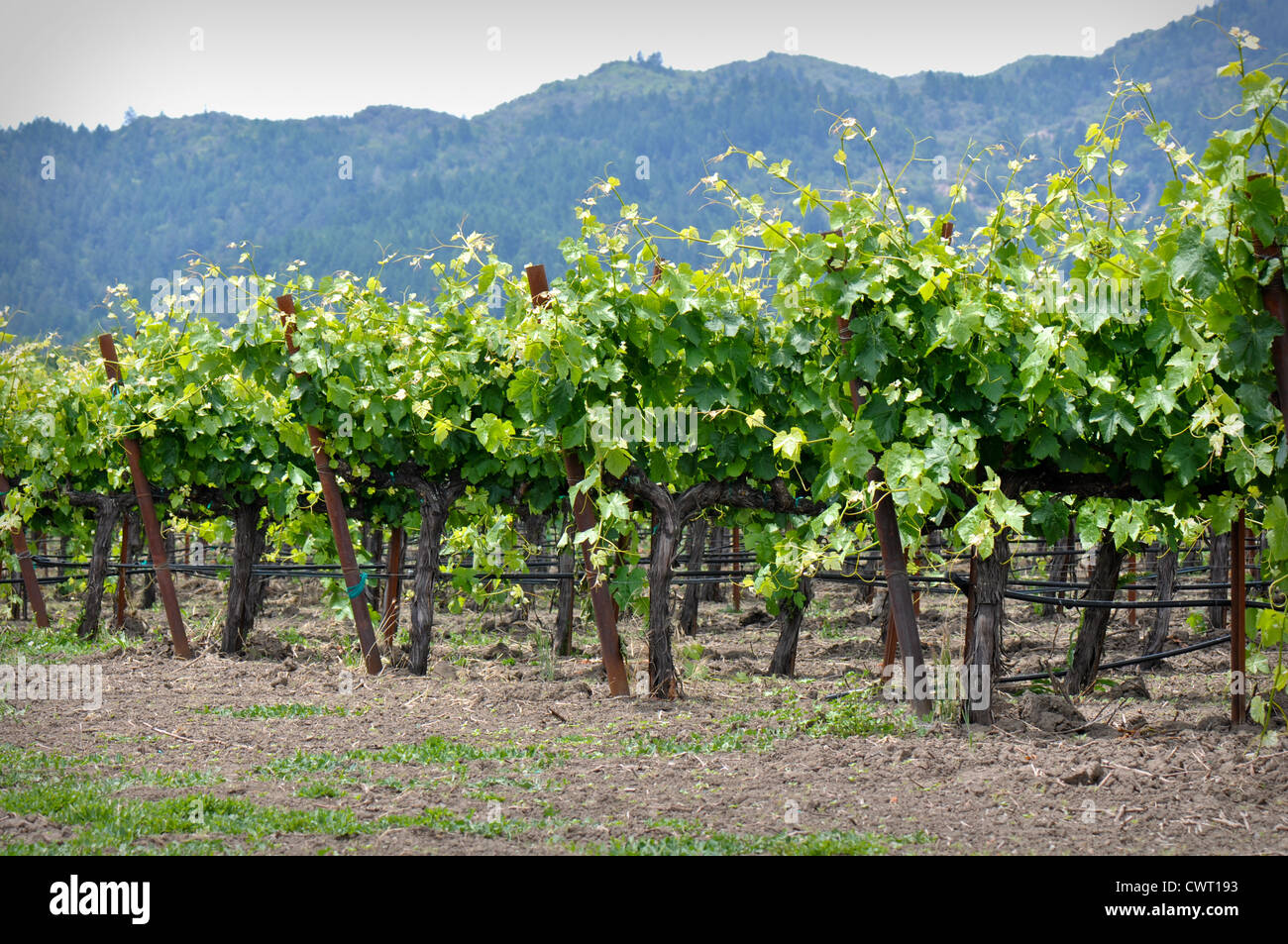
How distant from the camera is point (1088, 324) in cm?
485

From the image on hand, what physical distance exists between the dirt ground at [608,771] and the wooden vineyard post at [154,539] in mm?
782

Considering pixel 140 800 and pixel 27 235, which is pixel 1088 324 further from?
pixel 27 235

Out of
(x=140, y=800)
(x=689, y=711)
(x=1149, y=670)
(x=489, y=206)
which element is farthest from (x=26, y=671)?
(x=489, y=206)

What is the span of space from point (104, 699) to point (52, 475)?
4.67 metres

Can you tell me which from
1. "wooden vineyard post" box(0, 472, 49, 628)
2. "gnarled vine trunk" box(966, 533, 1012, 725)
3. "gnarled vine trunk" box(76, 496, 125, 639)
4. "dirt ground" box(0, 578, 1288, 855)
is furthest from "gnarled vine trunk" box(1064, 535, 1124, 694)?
"wooden vineyard post" box(0, 472, 49, 628)

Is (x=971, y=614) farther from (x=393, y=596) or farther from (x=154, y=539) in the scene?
(x=154, y=539)

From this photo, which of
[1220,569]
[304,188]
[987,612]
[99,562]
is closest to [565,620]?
[99,562]

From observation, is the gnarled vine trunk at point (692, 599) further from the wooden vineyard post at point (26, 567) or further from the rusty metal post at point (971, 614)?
the wooden vineyard post at point (26, 567)

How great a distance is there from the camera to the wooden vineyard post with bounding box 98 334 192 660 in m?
8.46

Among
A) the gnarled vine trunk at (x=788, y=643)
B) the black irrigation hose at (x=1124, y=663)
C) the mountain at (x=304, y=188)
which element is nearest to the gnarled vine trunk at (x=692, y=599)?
the gnarled vine trunk at (x=788, y=643)

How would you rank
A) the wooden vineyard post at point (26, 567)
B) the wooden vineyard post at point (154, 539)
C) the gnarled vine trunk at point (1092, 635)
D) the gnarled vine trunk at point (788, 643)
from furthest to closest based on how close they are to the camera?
the wooden vineyard post at point (26, 567) → the gnarled vine trunk at point (788, 643) → the wooden vineyard post at point (154, 539) → the gnarled vine trunk at point (1092, 635)

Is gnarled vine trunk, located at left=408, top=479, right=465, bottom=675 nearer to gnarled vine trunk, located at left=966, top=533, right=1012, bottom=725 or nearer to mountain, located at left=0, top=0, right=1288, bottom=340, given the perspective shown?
gnarled vine trunk, located at left=966, top=533, right=1012, bottom=725

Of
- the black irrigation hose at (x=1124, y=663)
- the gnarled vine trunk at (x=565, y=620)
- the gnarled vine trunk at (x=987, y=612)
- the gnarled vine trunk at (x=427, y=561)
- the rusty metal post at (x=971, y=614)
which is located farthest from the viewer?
the gnarled vine trunk at (x=565, y=620)

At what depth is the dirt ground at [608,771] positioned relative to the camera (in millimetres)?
3797
